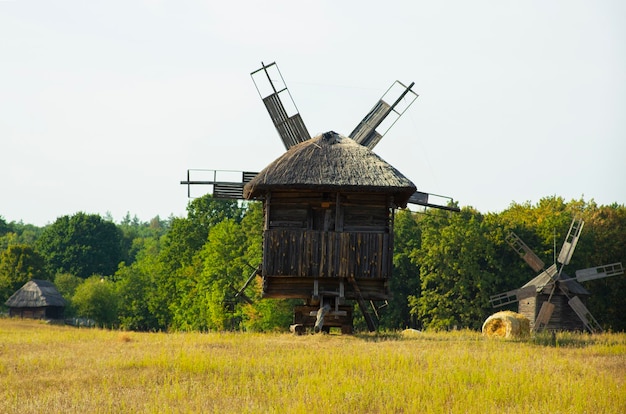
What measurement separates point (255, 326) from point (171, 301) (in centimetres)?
1246

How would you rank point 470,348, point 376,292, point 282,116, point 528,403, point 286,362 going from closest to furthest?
point 528,403 < point 286,362 < point 470,348 < point 376,292 < point 282,116

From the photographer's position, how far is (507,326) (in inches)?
969

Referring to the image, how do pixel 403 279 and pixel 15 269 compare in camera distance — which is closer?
pixel 403 279

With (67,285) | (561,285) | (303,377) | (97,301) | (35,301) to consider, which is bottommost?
(303,377)

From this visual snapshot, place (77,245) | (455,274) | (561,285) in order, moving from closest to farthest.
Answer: (561,285)
(455,274)
(77,245)

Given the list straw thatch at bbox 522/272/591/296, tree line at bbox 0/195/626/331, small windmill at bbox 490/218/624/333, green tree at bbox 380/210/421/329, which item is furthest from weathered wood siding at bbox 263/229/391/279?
green tree at bbox 380/210/421/329

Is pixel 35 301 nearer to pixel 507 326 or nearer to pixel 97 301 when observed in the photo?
pixel 97 301

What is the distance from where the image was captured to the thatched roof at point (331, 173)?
22.3m

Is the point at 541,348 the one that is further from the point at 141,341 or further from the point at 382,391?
the point at 141,341

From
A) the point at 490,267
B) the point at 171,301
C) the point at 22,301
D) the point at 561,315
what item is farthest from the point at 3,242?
the point at 561,315

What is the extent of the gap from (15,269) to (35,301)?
274 inches

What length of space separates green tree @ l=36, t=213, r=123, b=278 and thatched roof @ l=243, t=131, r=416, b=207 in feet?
178

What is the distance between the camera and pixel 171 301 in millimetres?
55312

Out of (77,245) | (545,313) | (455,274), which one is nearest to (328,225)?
(545,313)
